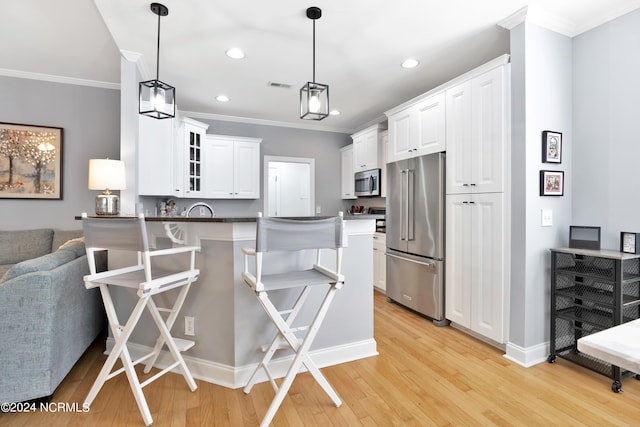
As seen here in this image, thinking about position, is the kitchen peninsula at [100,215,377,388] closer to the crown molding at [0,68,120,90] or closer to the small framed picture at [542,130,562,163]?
the small framed picture at [542,130,562,163]

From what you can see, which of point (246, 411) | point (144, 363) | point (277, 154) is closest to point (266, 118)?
point (277, 154)

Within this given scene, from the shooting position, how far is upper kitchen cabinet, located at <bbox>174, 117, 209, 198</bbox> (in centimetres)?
399

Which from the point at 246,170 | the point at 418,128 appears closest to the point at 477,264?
the point at 418,128

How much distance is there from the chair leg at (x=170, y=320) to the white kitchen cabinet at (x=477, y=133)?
2376 mm

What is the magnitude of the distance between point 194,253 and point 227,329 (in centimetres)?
54

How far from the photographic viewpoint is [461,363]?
2.32 meters

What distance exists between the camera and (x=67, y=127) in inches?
147

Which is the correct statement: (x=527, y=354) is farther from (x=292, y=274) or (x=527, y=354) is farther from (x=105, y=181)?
(x=105, y=181)

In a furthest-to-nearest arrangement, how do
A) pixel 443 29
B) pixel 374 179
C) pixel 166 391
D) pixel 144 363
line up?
pixel 374 179 → pixel 443 29 → pixel 144 363 → pixel 166 391

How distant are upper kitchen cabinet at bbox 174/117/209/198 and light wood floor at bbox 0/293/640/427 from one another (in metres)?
2.24

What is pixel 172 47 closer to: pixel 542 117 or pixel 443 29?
pixel 443 29

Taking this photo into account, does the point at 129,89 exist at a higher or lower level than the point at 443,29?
lower

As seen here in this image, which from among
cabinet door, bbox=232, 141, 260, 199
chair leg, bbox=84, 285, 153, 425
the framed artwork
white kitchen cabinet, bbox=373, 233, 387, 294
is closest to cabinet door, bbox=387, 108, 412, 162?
white kitchen cabinet, bbox=373, 233, 387, 294

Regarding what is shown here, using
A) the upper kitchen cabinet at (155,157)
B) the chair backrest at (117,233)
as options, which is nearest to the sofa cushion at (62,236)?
the upper kitchen cabinet at (155,157)
